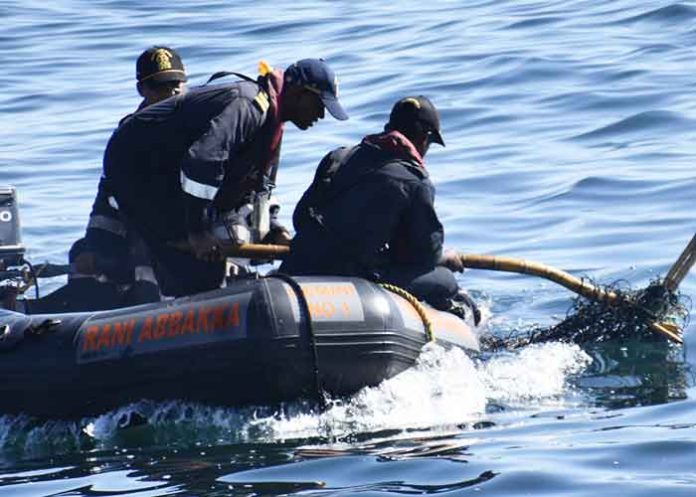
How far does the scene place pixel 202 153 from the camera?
9328 mm

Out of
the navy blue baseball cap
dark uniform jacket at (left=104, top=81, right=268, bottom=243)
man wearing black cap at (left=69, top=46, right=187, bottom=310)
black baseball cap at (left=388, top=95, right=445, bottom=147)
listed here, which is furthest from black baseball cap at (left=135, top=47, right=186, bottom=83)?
black baseball cap at (left=388, top=95, right=445, bottom=147)

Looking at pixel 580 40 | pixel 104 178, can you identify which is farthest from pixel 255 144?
pixel 580 40

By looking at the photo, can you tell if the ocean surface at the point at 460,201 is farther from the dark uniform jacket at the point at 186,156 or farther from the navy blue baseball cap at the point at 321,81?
the navy blue baseball cap at the point at 321,81

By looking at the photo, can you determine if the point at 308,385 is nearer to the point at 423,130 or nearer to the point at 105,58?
the point at 423,130

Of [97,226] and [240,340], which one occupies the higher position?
[97,226]

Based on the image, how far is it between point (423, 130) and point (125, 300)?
216 centimetres

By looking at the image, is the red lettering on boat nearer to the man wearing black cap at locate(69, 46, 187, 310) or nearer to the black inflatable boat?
the black inflatable boat

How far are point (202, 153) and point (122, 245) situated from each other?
60.5 inches

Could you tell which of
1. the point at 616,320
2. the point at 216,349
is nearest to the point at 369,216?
the point at 216,349

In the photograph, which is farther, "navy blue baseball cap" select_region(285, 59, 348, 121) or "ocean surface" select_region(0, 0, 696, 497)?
"navy blue baseball cap" select_region(285, 59, 348, 121)

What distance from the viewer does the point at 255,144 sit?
973 cm

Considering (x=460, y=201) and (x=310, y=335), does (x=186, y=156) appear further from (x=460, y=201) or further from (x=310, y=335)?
(x=460, y=201)

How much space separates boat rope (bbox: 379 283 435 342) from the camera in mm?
9258

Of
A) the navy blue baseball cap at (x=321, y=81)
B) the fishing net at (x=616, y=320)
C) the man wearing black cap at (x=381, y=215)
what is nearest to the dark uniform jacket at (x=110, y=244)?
the man wearing black cap at (x=381, y=215)
